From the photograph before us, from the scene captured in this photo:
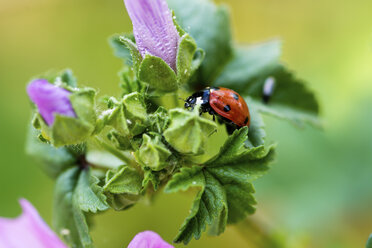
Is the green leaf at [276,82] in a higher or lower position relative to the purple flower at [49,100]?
lower

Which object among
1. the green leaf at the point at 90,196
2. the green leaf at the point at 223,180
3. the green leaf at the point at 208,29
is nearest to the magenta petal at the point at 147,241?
the green leaf at the point at 223,180

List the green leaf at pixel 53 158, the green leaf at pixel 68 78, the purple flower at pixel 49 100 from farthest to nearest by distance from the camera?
the green leaf at pixel 53 158 → the green leaf at pixel 68 78 → the purple flower at pixel 49 100

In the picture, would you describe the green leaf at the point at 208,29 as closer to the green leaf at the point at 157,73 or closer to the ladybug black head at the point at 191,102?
the ladybug black head at the point at 191,102

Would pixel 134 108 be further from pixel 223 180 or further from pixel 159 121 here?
pixel 223 180

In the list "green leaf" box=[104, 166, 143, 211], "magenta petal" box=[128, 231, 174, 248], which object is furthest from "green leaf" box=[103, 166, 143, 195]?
"magenta petal" box=[128, 231, 174, 248]

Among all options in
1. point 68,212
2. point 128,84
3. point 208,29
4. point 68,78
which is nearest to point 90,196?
point 68,212

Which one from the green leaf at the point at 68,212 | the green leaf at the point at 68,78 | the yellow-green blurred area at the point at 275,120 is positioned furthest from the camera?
the yellow-green blurred area at the point at 275,120

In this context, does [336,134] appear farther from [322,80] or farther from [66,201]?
[66,201]
